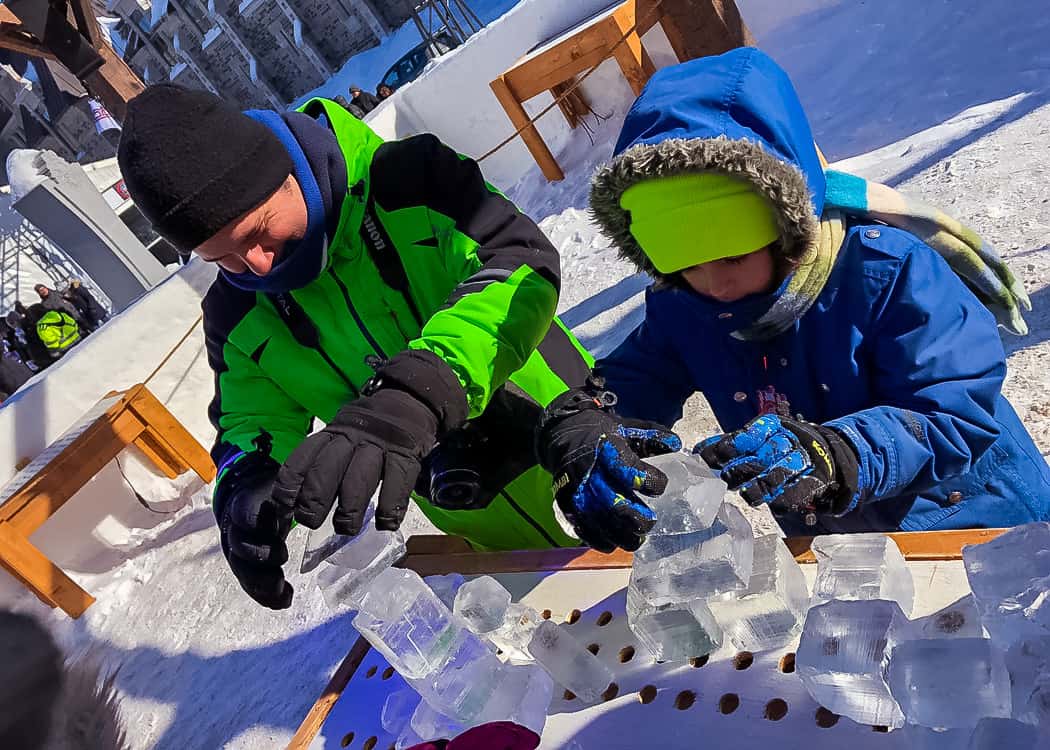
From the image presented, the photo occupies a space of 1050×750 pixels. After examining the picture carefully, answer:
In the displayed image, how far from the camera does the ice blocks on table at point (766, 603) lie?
1113mm

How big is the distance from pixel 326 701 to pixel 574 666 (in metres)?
0.63

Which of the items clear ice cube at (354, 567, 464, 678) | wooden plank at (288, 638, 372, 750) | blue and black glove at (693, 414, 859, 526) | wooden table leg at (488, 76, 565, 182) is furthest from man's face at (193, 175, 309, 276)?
wooden table leg at (488, 76, 565, 182)

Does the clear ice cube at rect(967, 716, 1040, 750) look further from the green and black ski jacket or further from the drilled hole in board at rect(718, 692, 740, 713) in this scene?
the green and black ski jacket

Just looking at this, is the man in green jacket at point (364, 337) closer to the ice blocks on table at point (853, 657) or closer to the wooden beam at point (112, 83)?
the ice blocks on table at point (853, 657)

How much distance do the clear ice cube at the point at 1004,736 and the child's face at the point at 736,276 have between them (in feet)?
2.46

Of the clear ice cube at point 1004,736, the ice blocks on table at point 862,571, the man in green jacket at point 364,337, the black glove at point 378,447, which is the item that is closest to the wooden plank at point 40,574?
the man in green jacket at point 364,337

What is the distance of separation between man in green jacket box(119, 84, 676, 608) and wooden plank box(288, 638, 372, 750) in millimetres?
200

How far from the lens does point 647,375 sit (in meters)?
1.67

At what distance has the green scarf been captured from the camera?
1313 mm

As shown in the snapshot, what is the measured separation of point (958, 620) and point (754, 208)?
0.64m

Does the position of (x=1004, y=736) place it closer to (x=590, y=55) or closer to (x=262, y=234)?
(x=262, y=234)

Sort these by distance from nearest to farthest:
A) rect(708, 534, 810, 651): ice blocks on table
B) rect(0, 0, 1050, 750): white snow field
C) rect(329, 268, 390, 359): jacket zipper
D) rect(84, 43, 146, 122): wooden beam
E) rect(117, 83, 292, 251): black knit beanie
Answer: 1. rect(708, 534, 810, 651): ice blocks on table
2. rect(117, 83, 292, 251): black knit beanie
3. rect(329, 268, 390, 359): jacket zipper
4. rect(0, 0, 1050, 750): white snow field
5. rect(84, 43, 146, 122): wooden beam

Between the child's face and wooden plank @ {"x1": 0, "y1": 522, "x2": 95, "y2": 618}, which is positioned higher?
the child's face

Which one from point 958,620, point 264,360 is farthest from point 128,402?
point 958,620
